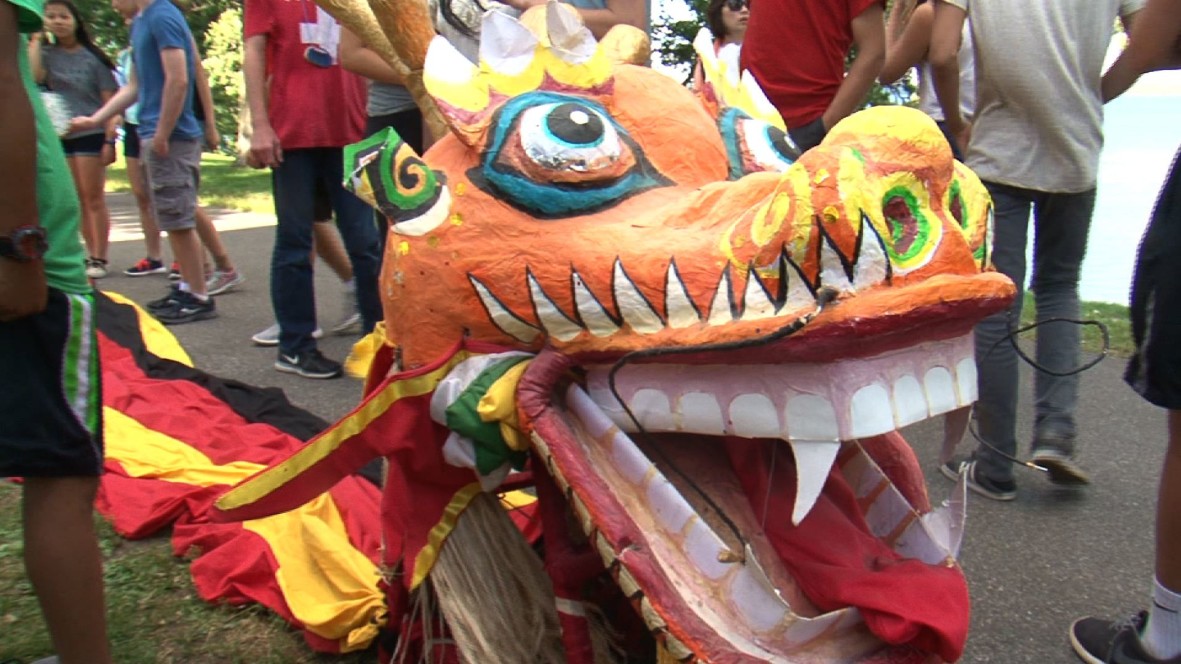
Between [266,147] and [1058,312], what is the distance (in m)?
2.99

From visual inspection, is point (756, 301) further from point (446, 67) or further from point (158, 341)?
point (158, 341)

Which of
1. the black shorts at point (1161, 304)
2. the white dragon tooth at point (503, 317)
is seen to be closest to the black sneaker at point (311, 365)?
the white dragon tooth at point (503, 317)

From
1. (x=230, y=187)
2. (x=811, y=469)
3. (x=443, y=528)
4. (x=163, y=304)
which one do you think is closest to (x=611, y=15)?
(x=443, y=528)

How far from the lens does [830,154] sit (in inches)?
55.0

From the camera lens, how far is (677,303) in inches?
60.9

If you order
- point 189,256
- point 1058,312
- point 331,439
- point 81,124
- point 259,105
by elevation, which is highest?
point 259,105

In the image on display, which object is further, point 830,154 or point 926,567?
point 926,567

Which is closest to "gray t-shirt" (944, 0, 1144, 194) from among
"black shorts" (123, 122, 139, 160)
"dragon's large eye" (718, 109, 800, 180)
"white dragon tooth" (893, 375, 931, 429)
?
"dragon's large eye" (718, 109, 800, 180)

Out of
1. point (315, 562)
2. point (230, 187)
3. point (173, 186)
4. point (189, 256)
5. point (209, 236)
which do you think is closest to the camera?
point (315, 562)

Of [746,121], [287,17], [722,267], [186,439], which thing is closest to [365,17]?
[746,121]

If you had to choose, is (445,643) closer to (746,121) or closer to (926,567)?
(926,567)

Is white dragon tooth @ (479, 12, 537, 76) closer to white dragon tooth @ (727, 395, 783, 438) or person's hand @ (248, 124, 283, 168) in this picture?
white dragon tooth @ (727, 395, 783, 438)

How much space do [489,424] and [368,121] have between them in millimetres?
2526

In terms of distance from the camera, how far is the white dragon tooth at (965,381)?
1479 millimetres
